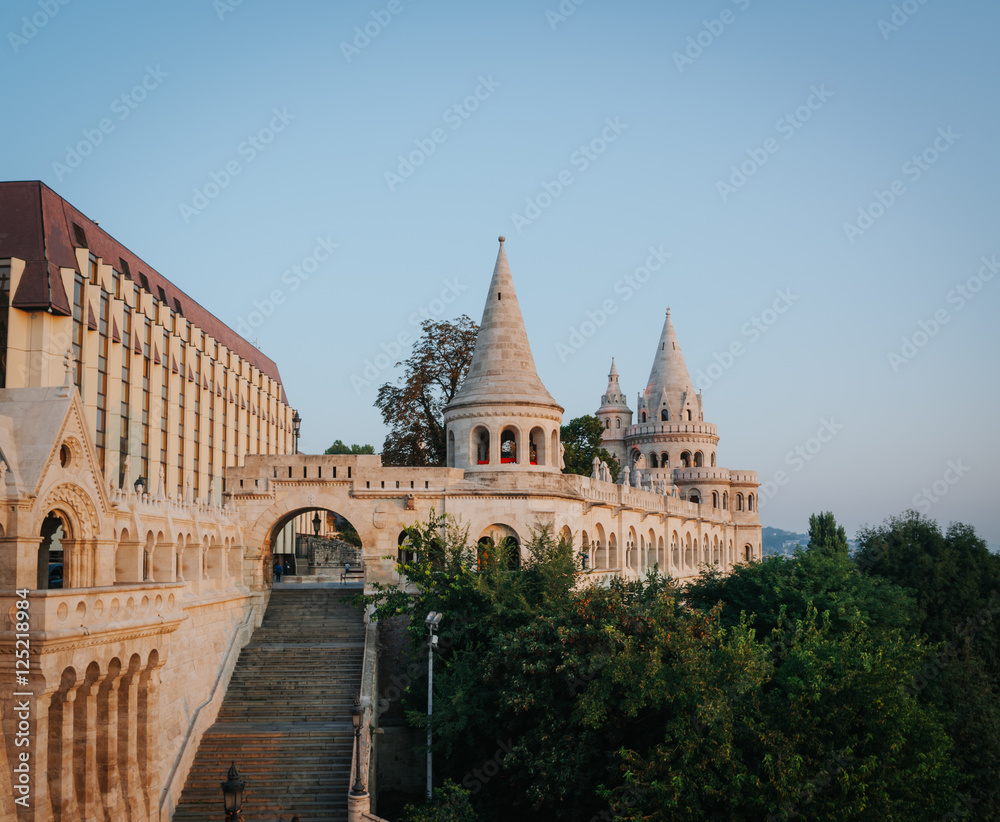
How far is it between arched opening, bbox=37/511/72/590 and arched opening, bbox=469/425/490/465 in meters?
14.1

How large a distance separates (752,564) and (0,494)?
26.7m

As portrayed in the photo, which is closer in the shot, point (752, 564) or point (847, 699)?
point (847, 699)

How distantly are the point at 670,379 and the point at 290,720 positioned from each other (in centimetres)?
5369

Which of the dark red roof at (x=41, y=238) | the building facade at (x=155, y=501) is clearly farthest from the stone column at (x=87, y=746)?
the dark red roof at (x=41, y=238)

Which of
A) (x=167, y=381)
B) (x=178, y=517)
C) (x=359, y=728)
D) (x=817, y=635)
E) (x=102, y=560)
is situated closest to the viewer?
(x=102, y=560)

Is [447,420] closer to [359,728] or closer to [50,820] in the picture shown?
[359,728]

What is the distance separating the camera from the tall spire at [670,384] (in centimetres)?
7512

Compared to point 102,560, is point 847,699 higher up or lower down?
lower down

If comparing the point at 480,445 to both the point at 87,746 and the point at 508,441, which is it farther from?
the point at 87,746

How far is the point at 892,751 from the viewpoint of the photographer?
20938mm

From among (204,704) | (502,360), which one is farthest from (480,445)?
(204,704)

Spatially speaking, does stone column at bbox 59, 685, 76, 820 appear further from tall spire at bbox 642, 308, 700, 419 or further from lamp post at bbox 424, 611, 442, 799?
tall spire at bbox 642, 308, 700, 419

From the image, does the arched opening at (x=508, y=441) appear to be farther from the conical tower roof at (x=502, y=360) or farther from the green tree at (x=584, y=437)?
the green tree at (x=584, y=437)

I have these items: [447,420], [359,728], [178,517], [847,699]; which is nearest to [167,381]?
[447,420]
